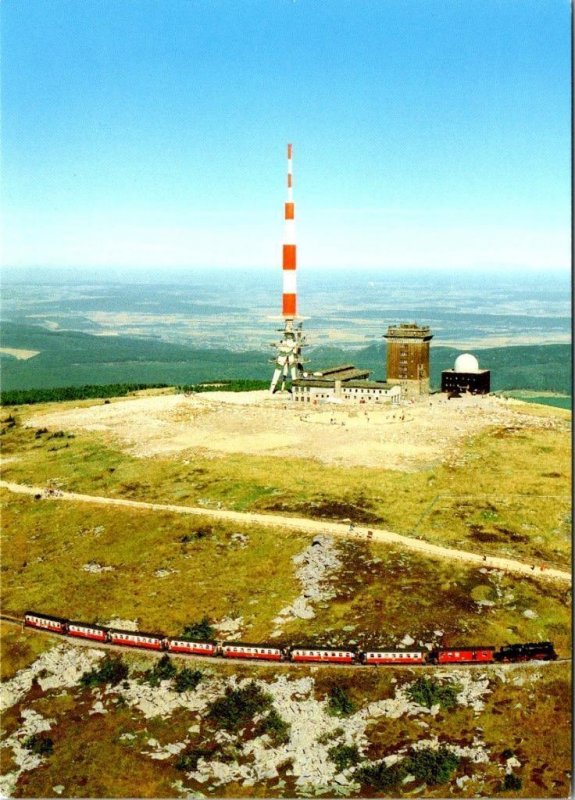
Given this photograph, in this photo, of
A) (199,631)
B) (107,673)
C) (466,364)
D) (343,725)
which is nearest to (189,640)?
(199,631)

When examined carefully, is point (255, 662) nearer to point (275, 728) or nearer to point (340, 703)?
point (275, 728)

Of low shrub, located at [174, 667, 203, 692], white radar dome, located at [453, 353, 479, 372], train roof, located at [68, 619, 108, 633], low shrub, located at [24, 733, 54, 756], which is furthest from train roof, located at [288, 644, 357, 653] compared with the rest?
white radar dome, located at [453, 353, 479, 372]

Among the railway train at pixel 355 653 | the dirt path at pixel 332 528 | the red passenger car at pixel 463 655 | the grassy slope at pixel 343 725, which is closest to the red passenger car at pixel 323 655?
the railway train at pixel 355 653

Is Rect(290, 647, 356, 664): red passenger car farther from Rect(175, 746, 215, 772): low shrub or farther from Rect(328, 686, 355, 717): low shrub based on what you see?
Rect(175, 746, 215, 772): low shrub

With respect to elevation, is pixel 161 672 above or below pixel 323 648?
below

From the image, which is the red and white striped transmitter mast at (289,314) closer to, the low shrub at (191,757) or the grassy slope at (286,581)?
the grassy slope at (286,581)
